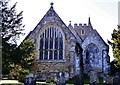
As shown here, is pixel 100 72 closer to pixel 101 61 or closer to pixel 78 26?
pixel 101 61

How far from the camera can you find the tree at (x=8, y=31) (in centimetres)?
2797

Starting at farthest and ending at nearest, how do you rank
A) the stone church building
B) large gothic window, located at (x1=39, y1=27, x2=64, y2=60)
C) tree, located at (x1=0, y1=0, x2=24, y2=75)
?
1. large gothic window, located at (x1=39, y1=27, x2=64, y2=60)
2. the stone church building
3. tree, located at (x1=0, y1=0, x2=24, y2=75)

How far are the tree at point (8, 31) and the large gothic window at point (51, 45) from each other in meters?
12.2

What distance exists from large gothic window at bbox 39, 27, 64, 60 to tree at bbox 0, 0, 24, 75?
1222 centimetres

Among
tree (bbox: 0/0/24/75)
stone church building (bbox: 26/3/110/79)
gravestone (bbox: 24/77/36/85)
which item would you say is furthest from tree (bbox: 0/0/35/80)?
stone church building (bbox: 26/3/110/79)

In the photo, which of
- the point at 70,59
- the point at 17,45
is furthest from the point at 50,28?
the point at 17,45

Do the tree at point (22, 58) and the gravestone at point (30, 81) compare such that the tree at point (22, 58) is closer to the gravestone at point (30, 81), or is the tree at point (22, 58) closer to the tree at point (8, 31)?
the tree at point (8, 31)

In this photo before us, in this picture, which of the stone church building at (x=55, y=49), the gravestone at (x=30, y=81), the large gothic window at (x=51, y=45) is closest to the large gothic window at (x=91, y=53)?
the stone church building at (x=55, y=49)

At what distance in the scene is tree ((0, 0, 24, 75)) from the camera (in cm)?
2797

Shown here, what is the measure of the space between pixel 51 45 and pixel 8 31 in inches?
526

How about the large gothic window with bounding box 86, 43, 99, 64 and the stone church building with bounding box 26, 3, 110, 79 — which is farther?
the large gothic window with bounding box 86, 43, 99, 64

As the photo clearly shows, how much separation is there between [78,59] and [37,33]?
631 centimetres

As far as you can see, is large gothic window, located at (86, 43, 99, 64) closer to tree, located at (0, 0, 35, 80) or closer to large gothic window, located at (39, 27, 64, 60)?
large gothic window, located at (39, 27, 64, 60)

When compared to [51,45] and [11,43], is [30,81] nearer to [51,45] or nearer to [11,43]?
[11,43]
